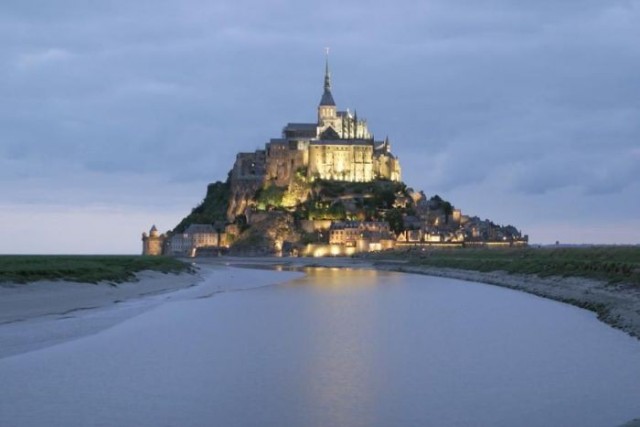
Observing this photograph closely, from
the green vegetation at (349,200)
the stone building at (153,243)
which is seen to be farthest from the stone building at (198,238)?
the green vegetation at (349,200)

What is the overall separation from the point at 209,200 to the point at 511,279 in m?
113

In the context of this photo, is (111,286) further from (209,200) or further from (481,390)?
(209,200)

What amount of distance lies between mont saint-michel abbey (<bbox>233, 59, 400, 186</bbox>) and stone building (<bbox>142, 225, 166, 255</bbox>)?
20.2 m

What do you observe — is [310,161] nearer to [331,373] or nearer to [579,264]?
[579,264]

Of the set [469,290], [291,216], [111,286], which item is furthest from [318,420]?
[291,216]

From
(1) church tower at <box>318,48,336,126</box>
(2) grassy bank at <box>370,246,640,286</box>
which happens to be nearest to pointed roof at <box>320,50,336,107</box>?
(1) church tower at <box>318,48,336,126</box>

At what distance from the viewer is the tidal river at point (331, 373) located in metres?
14.0

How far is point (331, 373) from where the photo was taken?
18.5m

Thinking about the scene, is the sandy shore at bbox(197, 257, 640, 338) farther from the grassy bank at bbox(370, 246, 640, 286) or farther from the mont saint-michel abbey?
the mont saint-michel abbey

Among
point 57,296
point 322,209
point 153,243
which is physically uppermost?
point 322,209

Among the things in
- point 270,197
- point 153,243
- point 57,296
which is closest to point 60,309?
point 57,296

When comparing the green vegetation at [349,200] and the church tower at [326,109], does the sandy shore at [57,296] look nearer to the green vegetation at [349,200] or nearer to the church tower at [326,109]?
the green vegetation at [349,200]

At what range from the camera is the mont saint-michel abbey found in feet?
470

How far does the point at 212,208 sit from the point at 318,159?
27591 mm
